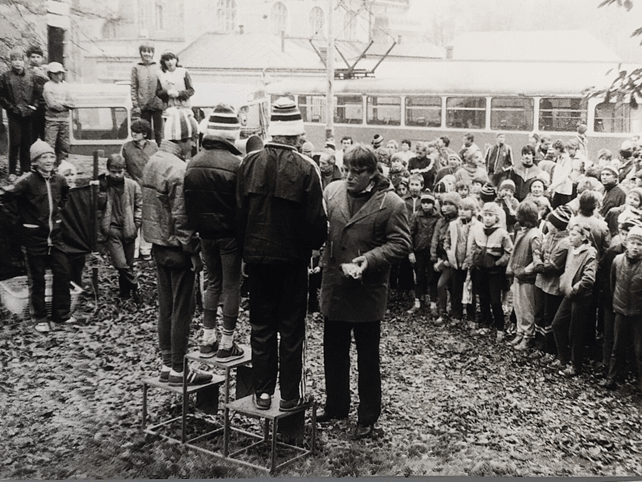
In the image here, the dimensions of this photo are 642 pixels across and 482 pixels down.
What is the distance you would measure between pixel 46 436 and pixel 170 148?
1.61m

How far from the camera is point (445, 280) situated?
548cm

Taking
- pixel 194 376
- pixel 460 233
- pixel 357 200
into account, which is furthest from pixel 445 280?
pixel 194 376

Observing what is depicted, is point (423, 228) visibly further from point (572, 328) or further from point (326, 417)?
point (326, 417)

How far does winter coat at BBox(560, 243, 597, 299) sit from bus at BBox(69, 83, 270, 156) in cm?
202

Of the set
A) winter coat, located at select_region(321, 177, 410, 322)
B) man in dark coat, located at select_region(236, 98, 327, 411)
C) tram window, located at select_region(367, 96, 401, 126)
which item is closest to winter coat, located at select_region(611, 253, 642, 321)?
winter coat, located at select_region(321, 177, 410, 322)

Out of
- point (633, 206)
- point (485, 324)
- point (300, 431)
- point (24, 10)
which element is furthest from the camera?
point (485, 324)

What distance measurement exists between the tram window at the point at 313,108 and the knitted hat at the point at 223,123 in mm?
852

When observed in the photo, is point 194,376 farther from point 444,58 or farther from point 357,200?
point 444,58

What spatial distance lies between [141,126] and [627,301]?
2.90m

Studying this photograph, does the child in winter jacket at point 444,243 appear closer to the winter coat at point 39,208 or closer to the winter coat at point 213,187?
the winter coat at point 213,187

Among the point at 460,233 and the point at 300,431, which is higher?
the point at 460,233

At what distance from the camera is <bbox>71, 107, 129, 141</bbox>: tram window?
4.31 metres

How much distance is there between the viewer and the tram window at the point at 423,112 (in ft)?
17.1

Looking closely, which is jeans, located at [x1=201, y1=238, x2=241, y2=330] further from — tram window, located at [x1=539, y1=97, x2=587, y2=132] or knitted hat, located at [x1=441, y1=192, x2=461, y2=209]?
tram window, located at [x1=539, y1=97, x2=587, y2=132]
